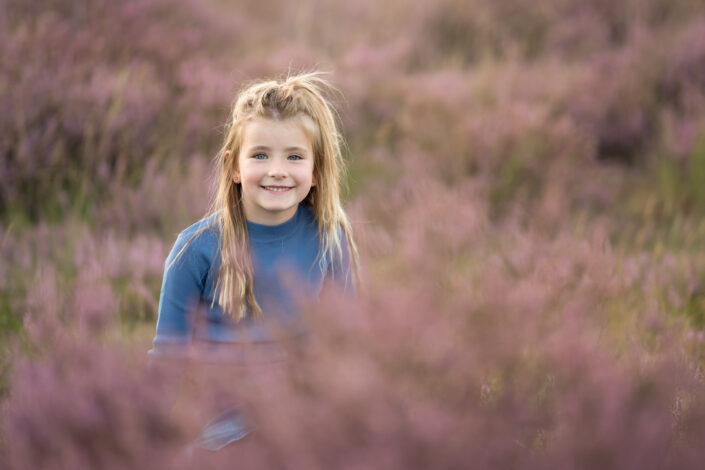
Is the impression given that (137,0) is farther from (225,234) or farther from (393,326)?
(393,326)

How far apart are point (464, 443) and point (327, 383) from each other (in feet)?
0.74

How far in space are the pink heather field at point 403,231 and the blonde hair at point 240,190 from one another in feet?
1.14

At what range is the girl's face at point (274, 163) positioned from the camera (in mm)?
1853

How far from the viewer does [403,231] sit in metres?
3.27

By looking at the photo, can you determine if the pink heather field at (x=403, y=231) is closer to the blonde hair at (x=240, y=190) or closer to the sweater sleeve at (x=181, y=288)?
the sweater sleeve at (x=181, y=288)

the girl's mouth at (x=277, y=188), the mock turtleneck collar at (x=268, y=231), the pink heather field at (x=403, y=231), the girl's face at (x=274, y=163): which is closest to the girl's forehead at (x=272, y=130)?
the girl's face at (x=274, y=163)

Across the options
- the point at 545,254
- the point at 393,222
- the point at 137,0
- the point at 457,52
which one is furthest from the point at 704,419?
the point at 457,52

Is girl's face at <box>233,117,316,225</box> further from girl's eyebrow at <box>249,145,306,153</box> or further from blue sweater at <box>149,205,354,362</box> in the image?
blue sweater at <box>149,205,354,362</box>

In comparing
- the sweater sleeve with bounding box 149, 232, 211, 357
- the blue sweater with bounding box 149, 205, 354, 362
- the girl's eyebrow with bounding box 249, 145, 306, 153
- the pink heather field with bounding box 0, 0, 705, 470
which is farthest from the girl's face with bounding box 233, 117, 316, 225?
the pink heather field with bounding box 0, 0, 705, 470

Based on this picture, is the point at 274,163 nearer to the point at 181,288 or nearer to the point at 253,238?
the point at 253,238

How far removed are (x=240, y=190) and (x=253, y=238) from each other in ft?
0.64

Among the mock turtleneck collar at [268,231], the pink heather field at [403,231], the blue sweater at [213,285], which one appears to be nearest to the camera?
the pink heather field at [403,231]

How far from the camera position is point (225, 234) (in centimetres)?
190

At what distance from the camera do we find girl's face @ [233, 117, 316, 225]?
185cm
